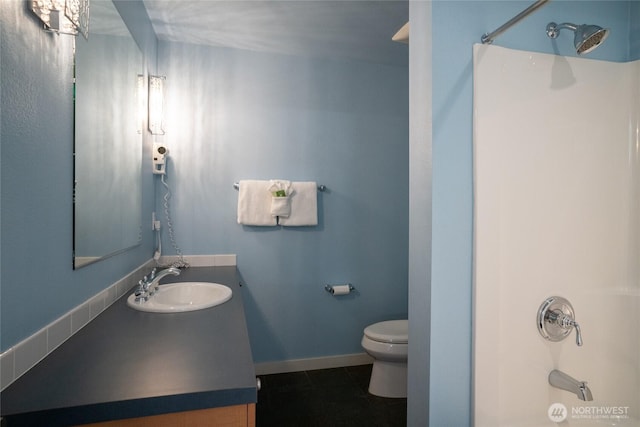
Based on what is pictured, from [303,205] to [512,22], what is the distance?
5.56ft

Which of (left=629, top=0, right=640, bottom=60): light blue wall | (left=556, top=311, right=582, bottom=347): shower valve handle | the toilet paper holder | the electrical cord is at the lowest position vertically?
the toilet paper holder

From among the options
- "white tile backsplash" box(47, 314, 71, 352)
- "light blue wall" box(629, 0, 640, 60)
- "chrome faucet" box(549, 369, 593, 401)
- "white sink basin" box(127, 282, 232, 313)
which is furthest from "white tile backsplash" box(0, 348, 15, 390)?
"light blue wall" box(629, 0, 640, 60)

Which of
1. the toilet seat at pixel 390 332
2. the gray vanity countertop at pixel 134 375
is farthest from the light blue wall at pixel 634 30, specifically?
the gray vanity countertop at pixel 134 375

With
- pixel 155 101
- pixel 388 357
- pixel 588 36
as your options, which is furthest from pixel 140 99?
pixel 388 357

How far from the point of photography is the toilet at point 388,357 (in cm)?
208

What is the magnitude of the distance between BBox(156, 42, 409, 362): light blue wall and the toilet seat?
15.0 inches

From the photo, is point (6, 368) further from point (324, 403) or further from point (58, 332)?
point (324, 403)

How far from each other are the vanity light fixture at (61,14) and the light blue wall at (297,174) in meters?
1.34

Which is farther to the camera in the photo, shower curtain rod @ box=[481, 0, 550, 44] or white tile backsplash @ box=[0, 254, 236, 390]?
shower curtain rod @ box=[481, 0, 550, 44]

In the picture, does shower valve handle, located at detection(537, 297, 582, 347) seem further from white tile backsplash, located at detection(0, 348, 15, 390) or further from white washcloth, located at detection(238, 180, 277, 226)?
white washcloth, located at detection(238, 180, 277, 226)

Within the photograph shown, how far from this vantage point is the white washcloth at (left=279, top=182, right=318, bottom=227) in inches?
95.3

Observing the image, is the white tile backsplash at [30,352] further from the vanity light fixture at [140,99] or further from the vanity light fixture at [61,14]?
the vanity light fixture at [140,99]

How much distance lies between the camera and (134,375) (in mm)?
806

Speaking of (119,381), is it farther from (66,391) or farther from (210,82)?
(210,82)
